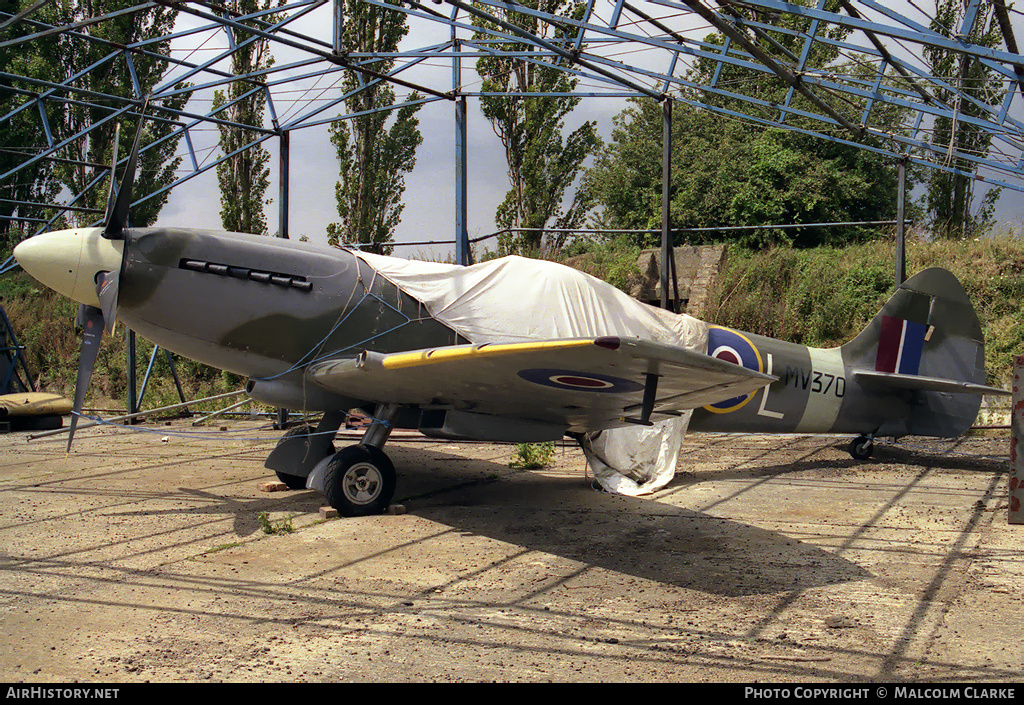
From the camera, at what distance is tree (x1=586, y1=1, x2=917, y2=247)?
19.3 m

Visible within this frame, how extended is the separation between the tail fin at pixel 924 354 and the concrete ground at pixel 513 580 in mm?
996

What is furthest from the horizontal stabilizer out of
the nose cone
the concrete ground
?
the nose cone

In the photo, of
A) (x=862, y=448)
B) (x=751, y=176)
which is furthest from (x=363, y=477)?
(x=751, y=176)

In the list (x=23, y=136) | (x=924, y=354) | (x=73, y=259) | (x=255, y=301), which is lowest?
(x=255, y=301)

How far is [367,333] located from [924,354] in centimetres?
696

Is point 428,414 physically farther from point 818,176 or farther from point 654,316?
point 818,176

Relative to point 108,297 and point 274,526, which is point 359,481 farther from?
point 108,297

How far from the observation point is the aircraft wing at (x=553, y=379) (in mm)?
4102

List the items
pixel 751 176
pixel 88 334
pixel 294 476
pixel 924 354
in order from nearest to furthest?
pixel 88 334 < pixel 294 476 < pixel 924 354 < pixel 751 176

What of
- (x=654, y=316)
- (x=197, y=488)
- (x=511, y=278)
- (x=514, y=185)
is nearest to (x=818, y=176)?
(x=514, y=185)

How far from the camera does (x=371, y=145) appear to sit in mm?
20375

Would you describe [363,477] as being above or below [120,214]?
below

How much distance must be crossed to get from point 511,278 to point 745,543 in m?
3.15

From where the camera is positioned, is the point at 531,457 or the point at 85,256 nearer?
the point at 85,256
